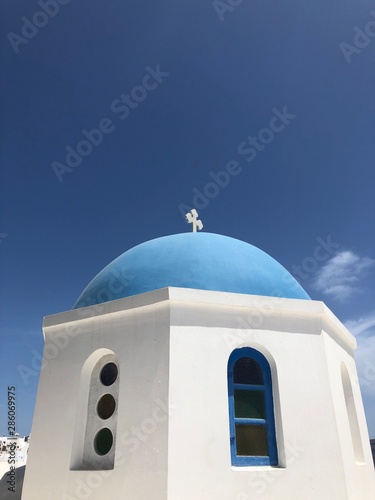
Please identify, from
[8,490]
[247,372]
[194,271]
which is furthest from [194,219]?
[8,490]

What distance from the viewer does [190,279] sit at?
5.91 m

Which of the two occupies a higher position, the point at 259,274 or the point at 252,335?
the point at 259,274

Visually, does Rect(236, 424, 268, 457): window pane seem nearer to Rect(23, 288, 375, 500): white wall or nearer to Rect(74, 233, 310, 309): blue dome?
Rect(23, 288, 375, 500): white wall

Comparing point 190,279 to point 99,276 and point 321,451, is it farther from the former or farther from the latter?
A: point 321,451

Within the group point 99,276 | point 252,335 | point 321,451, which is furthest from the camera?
point 99,276

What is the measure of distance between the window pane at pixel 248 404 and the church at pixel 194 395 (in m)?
0.01

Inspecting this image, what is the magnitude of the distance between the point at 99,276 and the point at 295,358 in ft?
11.7

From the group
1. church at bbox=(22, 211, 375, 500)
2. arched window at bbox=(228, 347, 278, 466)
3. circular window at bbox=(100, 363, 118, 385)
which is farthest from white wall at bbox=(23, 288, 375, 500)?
circular window at bbox=(100, 363, 118, 385)

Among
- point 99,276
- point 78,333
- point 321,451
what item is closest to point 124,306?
point 78,333

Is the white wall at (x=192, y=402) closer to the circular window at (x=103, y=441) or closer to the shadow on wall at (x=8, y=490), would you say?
the circular window at (x=103, y=441)

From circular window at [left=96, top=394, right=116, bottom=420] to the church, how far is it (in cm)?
2

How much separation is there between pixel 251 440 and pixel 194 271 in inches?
95.2

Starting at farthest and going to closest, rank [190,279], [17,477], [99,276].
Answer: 1. [17,477]
2. [99,276]
3. [190,279]

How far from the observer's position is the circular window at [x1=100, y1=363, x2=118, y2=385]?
18.8 feet
